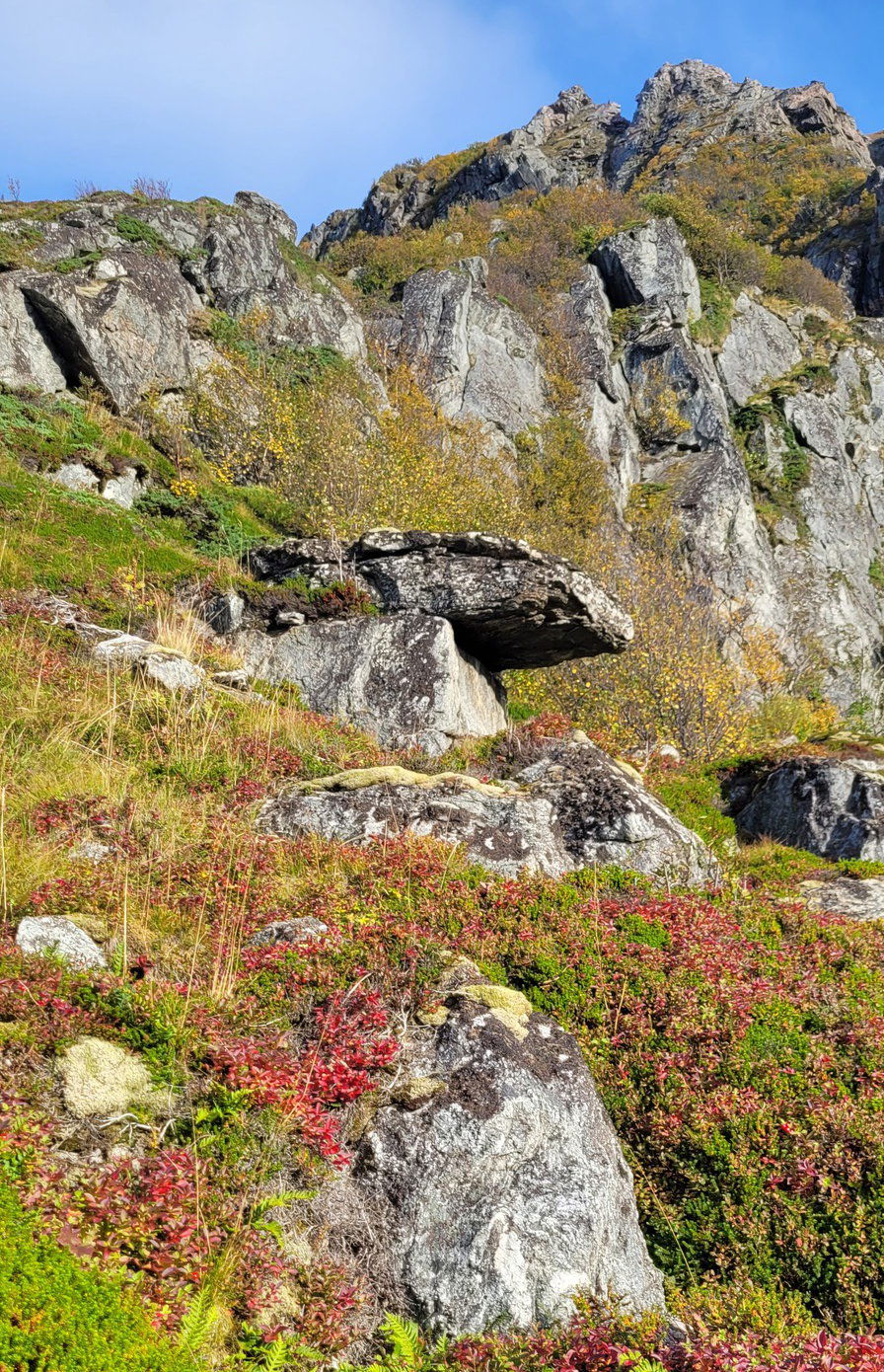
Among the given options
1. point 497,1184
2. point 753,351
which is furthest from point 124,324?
point 753,351

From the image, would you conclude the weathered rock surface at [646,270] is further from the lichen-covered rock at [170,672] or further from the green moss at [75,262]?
the lichen-covered rock at [170,672]

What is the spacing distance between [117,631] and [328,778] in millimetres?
4300

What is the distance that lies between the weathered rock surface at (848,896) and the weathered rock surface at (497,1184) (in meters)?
5.13

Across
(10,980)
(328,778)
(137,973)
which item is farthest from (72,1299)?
(328,778)

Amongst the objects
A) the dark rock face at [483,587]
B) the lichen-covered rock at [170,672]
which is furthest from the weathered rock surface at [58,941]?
the dark rock face at [483,587]

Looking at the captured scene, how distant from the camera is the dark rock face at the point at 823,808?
11336mm

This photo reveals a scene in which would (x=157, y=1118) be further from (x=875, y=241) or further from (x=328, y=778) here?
(x=875, y=241)

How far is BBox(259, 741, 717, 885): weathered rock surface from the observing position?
828 centimetres

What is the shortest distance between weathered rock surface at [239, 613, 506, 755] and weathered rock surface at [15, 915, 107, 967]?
22.6 feet

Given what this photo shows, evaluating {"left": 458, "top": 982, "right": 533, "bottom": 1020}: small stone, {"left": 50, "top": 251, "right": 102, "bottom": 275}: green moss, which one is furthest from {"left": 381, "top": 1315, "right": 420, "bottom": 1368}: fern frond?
{"left": 50, "top": 251, "right": 102, "bottom": 275}: green moss

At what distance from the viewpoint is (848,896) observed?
9.19m

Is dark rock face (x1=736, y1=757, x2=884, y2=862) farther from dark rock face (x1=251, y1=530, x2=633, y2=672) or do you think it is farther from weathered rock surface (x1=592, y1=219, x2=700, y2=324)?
weathered rock surface (x1=592, y1=219, x2=700, y2=324)

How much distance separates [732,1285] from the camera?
4.51 m

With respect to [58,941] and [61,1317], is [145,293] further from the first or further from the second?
[61,1317]
